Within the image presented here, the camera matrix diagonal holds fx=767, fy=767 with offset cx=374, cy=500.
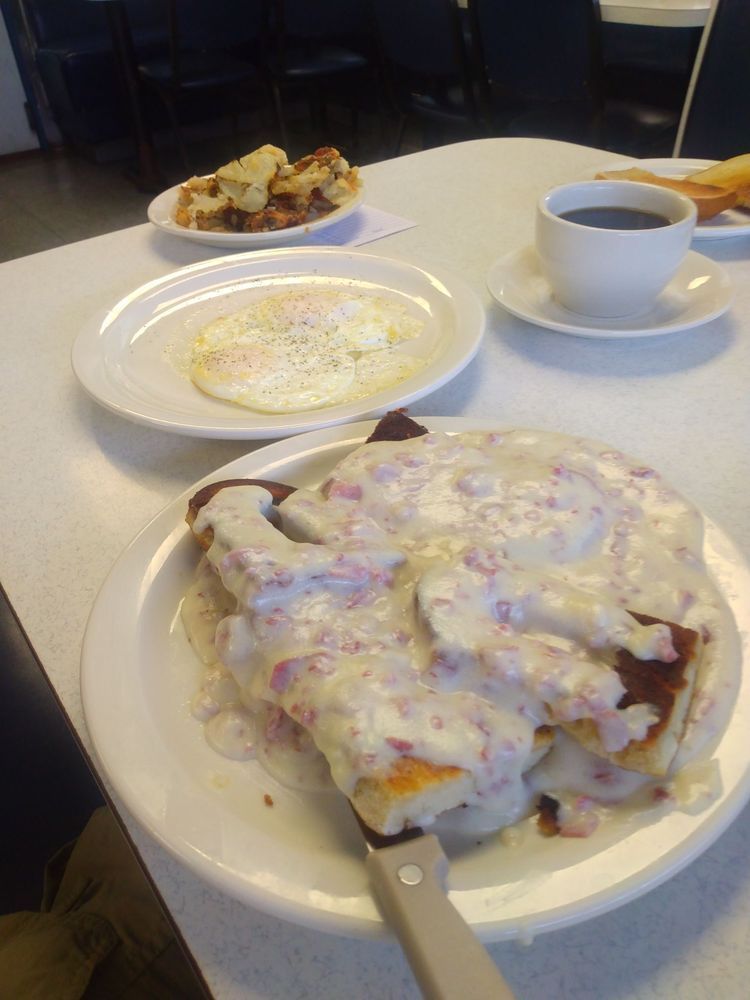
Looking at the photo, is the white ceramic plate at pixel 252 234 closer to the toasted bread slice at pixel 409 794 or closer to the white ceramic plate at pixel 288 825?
the white ceramic plate at pixel 288 825

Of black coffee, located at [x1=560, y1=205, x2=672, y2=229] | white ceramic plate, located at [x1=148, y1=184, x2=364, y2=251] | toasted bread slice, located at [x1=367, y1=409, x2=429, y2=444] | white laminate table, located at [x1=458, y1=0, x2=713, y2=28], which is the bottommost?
toasted bread slice, located at [x1=367, y1=409, x2=429, y2=444]

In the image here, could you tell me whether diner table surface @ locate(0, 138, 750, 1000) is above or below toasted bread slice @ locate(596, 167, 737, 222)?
below

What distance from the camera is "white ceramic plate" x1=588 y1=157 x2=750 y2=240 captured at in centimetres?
125

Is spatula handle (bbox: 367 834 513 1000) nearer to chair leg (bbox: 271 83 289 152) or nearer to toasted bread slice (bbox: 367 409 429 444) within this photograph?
toasted bread slice (bbox: 367 409 429 444)

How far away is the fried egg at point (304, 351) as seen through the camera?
3.08 feet

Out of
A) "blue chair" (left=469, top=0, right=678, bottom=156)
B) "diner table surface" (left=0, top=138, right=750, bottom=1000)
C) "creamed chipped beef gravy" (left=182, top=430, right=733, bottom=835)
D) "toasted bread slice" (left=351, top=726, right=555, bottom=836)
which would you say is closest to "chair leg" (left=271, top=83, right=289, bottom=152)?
"blue chair" (left=469, top=0, right=678, bottom=156)

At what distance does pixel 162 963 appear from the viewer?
106 centimetres

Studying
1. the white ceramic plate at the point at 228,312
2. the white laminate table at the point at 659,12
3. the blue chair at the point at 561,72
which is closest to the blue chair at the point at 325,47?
the blue chair at the point at 561,72

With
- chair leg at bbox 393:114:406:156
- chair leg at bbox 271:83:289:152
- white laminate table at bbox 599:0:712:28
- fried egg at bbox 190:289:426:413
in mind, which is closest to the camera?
fried egg at bbox 190:289:426:413

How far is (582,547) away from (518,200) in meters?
1.07

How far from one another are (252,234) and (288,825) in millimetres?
1092

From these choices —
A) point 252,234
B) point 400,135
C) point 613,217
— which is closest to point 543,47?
point 400,135

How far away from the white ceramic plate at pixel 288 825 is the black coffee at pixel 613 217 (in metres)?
0.58

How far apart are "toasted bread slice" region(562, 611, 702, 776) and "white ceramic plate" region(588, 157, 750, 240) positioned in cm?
92
